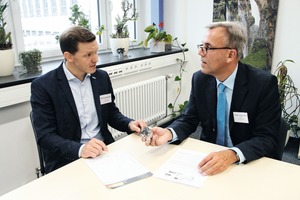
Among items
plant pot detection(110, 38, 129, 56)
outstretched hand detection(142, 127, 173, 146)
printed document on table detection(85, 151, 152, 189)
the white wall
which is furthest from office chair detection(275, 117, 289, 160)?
plant pot detection(110, 38, 129, 56)

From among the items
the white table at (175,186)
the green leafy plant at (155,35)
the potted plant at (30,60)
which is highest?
the green leafy plant at (155,35)

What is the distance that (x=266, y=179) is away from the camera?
1187 millimetres

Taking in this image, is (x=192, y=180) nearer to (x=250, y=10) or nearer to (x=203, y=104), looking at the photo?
(x=203, y=104)

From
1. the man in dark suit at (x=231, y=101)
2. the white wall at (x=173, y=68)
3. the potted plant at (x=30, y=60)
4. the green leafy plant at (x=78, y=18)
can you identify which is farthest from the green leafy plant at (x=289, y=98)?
the potted plant at (x=30, y=60)

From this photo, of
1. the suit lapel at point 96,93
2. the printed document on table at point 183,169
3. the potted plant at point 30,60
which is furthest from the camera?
the potted plant at point 30,60

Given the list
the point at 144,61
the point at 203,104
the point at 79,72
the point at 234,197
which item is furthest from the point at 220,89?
the point at 144,61

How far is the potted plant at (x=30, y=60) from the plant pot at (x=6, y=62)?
0.31ft

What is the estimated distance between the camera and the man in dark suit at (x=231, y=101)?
1.52m

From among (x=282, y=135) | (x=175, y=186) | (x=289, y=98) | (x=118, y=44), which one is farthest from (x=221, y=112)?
(x=289, y=98)

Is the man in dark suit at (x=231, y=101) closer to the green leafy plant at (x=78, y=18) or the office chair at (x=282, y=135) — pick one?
the office chair at (x=282, y=135)

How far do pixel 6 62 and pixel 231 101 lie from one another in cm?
161

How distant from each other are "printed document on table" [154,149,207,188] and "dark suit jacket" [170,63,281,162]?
18cm

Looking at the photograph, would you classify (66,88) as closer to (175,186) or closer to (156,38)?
(175,186)

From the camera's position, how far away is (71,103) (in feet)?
5.58
